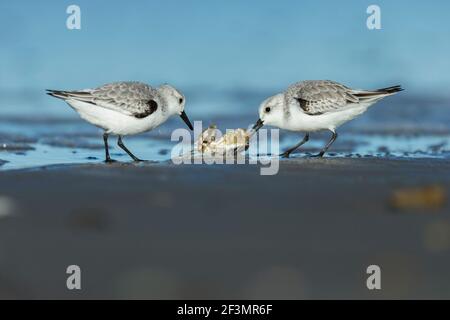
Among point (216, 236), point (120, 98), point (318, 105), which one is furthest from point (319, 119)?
point (216, 236)

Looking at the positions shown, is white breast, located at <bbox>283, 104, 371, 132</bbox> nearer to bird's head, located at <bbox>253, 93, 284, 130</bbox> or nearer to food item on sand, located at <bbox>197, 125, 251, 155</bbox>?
bird's head, located at <bbox>253, 93, 284, 130</bbox>

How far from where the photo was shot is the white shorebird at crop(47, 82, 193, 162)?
8.70m

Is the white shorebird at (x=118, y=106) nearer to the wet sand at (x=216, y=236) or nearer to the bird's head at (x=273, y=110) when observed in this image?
the bird's head at (x=273, y=110)

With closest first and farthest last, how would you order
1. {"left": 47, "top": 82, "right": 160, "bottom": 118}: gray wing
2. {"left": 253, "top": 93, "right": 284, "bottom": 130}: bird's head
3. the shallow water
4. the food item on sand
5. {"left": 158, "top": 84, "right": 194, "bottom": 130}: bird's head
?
{"left": 47, "top": 82, "right": 160, "bottom": 118}: gray wing, the food item on sand, {"left": 253, "top": 93, "right": 284, "bottom": 130}: bird's head, {"left": 158, "top": 84, "right": 194, "bottom": 130}: bird's head, the shallow water

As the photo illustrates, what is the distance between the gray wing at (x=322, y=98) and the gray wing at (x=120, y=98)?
178cm

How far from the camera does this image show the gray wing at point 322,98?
30.0 ft

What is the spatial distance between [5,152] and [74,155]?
2.90 ft

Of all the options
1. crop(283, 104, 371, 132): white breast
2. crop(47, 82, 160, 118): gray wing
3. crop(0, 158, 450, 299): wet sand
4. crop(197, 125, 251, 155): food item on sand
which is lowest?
crop(0, 158, 450, 299): wet sand

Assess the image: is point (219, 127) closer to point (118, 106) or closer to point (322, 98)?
point (322, 98)

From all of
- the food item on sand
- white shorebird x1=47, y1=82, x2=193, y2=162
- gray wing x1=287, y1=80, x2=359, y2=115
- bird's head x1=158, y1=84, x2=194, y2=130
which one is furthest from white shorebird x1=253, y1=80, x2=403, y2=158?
white shorebird x1=47, y1=82, x2=193, y2=162

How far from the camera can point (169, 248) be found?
5.09 m

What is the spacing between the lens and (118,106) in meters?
8.76

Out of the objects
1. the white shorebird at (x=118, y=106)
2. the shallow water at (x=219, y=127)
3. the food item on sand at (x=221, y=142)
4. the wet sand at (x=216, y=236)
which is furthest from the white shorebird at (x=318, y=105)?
the wet sand at (x=216, y=236)

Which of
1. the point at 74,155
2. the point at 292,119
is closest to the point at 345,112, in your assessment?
the point at 292,119
